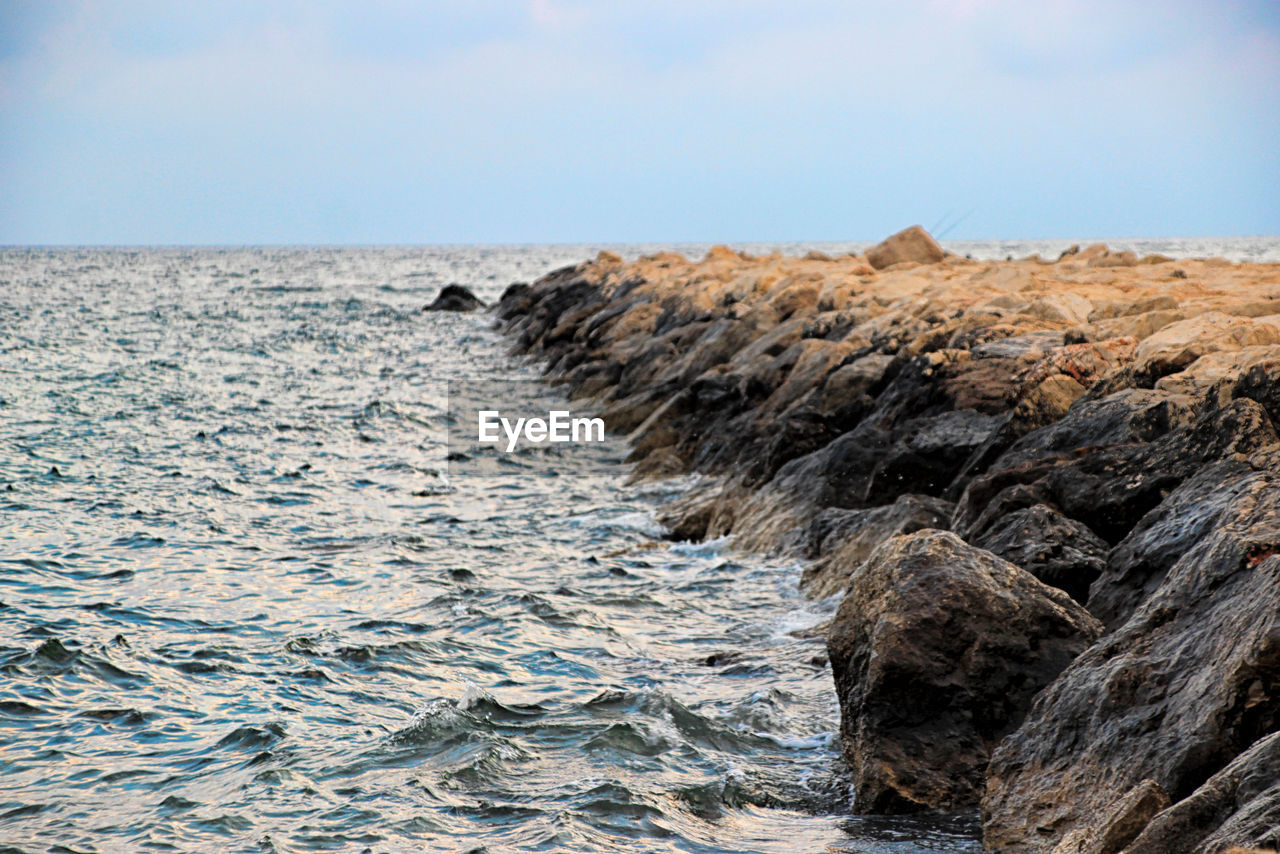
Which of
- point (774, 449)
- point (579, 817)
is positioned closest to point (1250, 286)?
point (774, 449)

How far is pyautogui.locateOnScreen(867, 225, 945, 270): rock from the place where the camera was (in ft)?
84.8

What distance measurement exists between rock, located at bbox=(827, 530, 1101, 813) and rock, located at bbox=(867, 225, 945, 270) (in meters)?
20.4

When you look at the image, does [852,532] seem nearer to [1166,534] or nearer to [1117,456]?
[1117,456]

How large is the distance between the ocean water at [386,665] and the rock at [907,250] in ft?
36.7

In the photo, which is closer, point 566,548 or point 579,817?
point 579,817

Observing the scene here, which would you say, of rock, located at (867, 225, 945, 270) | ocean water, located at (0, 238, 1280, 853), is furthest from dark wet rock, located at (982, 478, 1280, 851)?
rock, located at (867, 225, 945, 270)

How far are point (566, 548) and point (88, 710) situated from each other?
5488 millimetres

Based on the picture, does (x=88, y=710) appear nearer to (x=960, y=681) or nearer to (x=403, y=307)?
(x=960, y=681)

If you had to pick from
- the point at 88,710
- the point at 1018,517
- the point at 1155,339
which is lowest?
the point at 88,710

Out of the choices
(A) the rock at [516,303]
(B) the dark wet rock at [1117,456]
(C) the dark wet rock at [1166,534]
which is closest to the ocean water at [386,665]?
(C) the dark wet rock at [1166,534]

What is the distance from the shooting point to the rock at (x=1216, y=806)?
Answer: 3635mm

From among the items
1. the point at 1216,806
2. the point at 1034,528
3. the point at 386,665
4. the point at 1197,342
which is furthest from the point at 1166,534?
the point at 386,665

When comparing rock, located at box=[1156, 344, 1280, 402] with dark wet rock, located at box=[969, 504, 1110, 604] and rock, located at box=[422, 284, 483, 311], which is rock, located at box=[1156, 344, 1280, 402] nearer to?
dark wet rock, located at box=[969, 504, 1110, 604]

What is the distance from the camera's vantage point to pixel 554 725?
7207 millimetres
